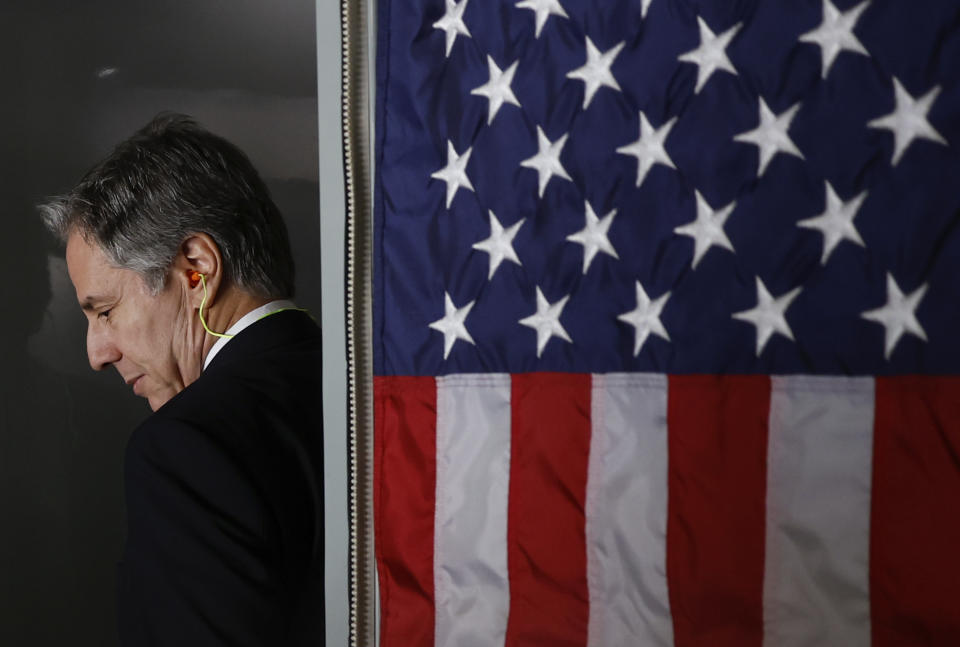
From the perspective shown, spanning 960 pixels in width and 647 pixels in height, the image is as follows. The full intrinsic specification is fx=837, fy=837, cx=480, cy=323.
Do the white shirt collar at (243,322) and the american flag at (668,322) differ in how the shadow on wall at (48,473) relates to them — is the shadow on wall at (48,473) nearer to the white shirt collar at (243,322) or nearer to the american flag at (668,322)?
the white shirt collar at (243,322)

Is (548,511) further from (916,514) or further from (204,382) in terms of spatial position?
(204,382)

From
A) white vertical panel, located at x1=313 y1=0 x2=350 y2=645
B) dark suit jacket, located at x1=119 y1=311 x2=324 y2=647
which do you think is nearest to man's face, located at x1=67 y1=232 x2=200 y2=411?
dark suit jacket, located at x1=119 y1=311 x2=324 y2=647

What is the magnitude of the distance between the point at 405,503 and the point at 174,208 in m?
0.60

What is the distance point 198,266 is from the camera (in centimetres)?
126

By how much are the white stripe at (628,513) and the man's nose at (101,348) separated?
0.90 meters

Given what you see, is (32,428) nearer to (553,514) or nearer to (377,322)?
(377,322)

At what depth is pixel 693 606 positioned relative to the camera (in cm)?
79

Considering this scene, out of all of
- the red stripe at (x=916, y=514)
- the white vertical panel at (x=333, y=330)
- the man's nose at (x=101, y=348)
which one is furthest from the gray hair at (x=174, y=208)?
the red stripe at (x=916, y=514)

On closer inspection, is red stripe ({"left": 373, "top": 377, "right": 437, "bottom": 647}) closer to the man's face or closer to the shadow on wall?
the man's face

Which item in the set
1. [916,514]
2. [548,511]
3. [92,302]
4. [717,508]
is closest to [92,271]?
[92,302]

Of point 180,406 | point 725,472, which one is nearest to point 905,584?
point 725,472

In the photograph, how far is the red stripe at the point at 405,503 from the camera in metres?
0.93

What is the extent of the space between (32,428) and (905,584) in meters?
2.25

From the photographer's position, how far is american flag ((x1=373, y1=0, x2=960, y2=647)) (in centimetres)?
70
